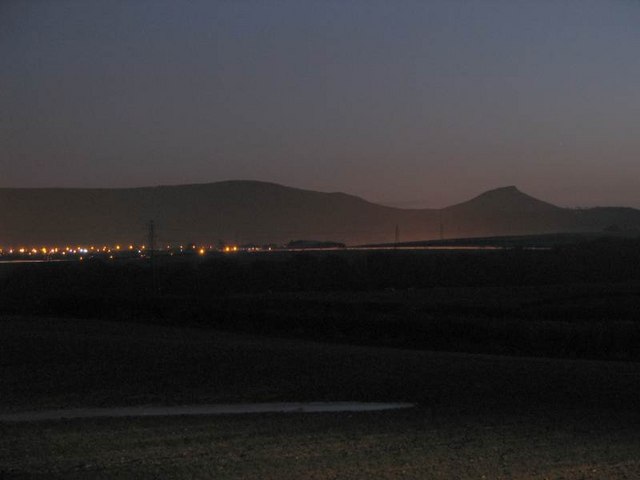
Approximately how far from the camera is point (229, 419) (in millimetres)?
11945

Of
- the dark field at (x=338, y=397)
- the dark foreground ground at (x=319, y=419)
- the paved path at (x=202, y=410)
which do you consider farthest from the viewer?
the paved path at (x=202, y=410)

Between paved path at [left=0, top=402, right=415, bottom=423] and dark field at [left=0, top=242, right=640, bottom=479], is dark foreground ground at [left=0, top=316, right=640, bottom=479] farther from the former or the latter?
paved path at [left=0, top=402, right=415, bottom=423]

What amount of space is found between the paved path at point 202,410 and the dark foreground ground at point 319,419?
1.62ft

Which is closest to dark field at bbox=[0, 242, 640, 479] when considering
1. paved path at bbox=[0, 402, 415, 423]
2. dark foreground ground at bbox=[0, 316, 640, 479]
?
dark foreground ground at bbox=[0, 316, 640, 479]

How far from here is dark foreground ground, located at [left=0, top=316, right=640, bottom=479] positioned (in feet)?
30.3

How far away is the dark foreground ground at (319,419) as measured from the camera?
9250mm

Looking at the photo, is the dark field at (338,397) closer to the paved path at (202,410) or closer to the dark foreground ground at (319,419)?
the dark foreground ground at (319,419)

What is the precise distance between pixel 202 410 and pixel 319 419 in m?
1.87

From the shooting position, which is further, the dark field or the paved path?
the paved path

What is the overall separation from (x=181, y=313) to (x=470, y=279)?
41237 mm

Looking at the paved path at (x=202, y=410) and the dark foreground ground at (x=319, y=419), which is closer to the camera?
the dark foreground ground at (x=319, y=419)

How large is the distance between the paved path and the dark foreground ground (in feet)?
1.62

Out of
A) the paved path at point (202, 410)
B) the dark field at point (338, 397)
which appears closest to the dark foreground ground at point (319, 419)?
the dark field at point (338, 397)

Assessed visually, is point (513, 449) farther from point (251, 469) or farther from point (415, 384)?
point (415, 384)
